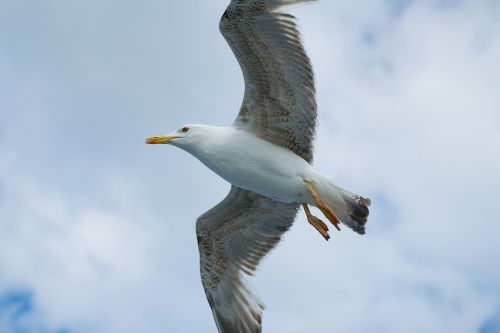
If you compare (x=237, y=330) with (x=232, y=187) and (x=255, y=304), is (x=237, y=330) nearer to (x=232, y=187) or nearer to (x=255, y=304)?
(x=255, y=304)

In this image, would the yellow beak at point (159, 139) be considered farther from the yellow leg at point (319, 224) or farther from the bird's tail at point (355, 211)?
the bird's tail at point (355, 211)

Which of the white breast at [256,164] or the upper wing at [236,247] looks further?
the upper wing at [236,247]

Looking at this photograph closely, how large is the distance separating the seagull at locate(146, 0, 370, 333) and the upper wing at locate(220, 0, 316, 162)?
0.01 metres

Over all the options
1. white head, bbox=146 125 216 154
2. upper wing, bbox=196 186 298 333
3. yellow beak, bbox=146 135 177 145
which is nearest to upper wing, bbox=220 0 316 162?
white head, bbox=146 125 216 154

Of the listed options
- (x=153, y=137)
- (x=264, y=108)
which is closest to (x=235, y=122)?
(x=264, y=108)

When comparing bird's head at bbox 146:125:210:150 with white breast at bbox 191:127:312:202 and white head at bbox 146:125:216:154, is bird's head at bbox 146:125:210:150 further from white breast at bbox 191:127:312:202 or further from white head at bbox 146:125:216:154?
white breast at bbox 191:127:312:202

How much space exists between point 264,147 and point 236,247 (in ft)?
7.40

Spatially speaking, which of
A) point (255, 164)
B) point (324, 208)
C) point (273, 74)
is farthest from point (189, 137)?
point (324, 208)

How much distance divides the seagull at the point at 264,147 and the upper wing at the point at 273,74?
0.04 feet

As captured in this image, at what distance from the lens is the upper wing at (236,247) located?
45.8 feet

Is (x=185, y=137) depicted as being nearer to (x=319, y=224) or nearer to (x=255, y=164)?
(x=255, y=164)

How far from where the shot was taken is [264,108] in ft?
41.5

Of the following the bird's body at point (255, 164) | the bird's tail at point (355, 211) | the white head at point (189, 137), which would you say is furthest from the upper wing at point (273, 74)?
the bird's tail at point (355, 211)

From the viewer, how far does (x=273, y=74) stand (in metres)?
12.3
